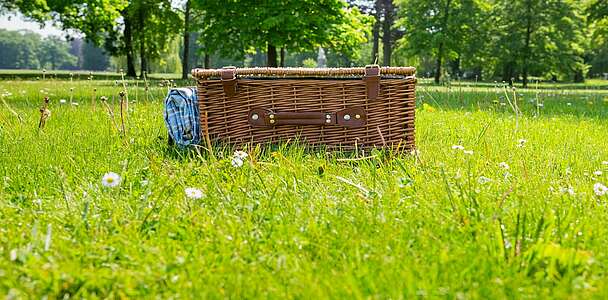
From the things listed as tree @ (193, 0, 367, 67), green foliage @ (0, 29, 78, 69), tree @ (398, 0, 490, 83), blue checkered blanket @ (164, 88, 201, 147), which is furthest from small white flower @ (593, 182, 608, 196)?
green foliage @ (0, 29, 78, 69)

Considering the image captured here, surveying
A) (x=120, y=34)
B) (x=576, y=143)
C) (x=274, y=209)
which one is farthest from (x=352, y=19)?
(x=120, y=34)

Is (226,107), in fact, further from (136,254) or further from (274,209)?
(136,254)

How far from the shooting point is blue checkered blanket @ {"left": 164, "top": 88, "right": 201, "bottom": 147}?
3.37m

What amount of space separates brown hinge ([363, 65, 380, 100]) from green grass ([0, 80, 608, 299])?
0.55 metres

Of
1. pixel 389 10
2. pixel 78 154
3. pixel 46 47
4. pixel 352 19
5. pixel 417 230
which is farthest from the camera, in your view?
pixel 46 47

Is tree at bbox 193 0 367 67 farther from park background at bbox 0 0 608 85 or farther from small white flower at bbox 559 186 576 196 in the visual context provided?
small white flower at bbox 559 186 576 196

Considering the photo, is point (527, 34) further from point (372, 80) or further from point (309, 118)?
point (309, 118)

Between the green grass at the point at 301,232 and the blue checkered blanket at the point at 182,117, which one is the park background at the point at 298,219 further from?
the blue checkered blanket at the point at 182,117

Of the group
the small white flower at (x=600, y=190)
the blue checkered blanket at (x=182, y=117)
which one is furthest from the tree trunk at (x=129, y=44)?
the small white flower at (x=600, y=190)

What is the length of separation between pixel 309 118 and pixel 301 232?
154 centimetres

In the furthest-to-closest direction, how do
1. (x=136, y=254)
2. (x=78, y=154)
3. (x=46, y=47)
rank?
(x=46, y=47), (x=78, y=154), (x=136, y=254)

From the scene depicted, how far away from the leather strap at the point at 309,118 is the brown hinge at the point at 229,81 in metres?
0.17

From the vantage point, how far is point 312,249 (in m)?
1.61

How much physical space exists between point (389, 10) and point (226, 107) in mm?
28729
